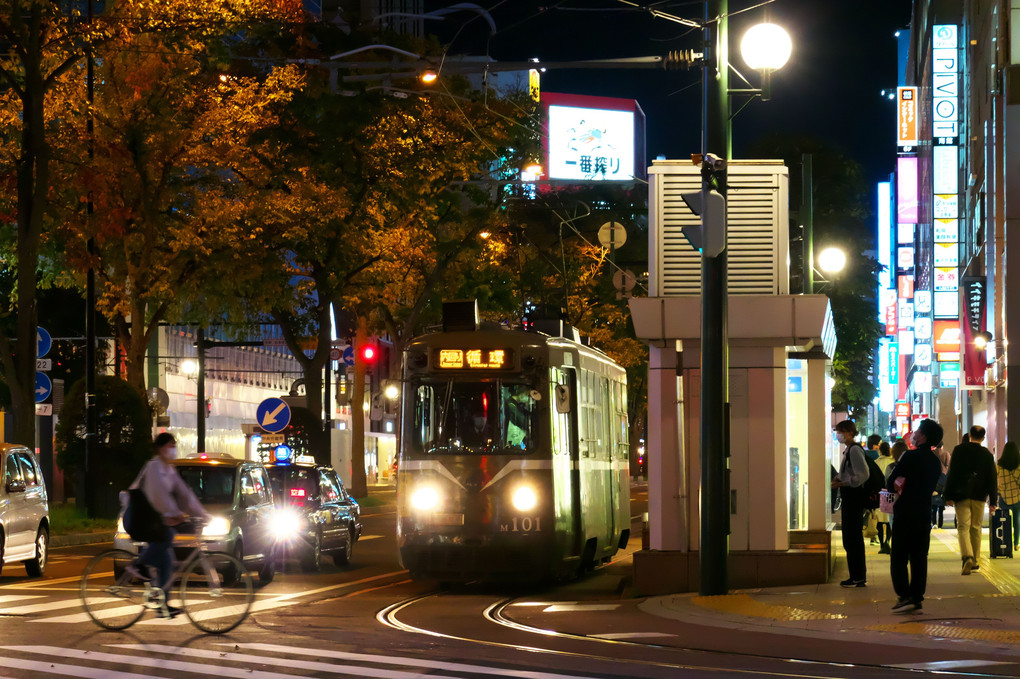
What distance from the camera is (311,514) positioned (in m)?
23.0

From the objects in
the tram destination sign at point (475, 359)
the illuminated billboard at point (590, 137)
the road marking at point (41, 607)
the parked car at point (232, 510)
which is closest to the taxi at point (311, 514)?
the parked car at point (232, 510)

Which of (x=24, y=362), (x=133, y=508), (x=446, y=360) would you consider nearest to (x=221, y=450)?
(x=24, y=362)

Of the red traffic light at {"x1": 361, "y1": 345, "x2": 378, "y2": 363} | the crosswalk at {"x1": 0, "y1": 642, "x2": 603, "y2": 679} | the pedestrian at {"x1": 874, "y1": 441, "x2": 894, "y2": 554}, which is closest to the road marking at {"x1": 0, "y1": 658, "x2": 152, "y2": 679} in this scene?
the crosswalk at {"x1": 0, "y1": 642, "x2": 603, "y2": 679}

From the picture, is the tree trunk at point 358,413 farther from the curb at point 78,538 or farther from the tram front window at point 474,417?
the tram front window at point 474,417

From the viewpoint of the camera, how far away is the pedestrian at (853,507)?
17.8 m

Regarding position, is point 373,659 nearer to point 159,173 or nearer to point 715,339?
point 715,339

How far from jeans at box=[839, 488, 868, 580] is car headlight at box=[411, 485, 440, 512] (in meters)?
4.78

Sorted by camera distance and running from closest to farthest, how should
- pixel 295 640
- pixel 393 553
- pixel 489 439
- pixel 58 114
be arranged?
1. pixel 295 640
2. pixel 489 439
3. pixel 393 553
4. pixel 58 114

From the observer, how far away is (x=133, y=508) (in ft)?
45.3

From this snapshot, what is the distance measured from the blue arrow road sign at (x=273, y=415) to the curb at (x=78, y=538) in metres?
3.78

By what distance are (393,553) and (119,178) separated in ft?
35.2

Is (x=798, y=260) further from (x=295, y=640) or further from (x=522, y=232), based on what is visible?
(x=522, y=232)

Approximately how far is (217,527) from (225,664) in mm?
7953

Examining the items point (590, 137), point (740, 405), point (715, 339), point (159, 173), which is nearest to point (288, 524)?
point (740, 405)
